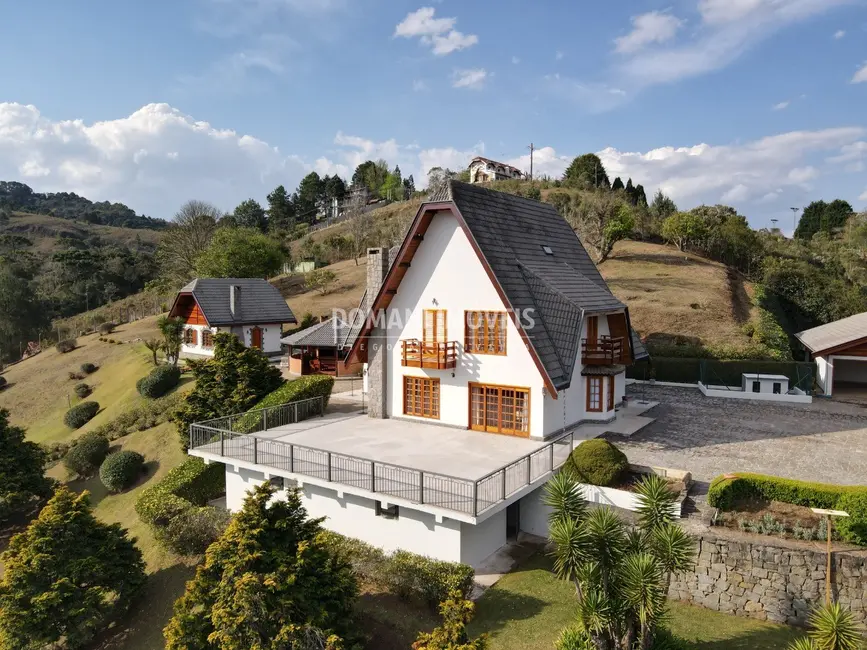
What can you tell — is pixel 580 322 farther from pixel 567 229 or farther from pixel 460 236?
pixel 567 229

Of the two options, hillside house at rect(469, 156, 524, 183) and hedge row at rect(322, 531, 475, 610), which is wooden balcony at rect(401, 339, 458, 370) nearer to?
hedge row at rect(322, 531, 475, 610)

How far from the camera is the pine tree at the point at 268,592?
9.97 metres

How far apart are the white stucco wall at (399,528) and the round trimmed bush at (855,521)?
734 cm

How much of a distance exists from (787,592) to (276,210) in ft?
359

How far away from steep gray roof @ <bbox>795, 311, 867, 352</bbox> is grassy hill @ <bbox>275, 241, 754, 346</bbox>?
3.55 m

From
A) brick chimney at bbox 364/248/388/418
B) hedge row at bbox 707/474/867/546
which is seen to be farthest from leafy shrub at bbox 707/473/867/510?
brick chimney at bbox 364/248/388/418

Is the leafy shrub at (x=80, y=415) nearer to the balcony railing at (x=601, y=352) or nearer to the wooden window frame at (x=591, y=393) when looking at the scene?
the wooden window frame at (x=591, y=393)

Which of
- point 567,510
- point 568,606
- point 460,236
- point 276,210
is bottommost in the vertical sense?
point 568,606

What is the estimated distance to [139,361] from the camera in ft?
132

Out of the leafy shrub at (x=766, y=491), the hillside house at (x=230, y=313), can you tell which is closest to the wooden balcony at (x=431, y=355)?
the leafy shrub at (x=766, y=491)

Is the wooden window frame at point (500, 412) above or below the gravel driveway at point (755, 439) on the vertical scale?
above

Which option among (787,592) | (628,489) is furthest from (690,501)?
(787,592)

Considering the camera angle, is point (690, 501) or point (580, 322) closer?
point (690, 501)

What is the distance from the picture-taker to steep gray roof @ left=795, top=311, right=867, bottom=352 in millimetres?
24391
